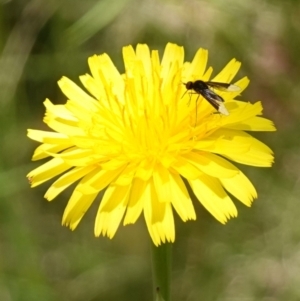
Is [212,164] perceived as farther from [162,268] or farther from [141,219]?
[141,219]

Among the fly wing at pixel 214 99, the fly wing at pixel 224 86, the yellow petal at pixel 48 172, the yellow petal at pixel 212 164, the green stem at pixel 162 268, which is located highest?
the fly wing at pixel 224 86

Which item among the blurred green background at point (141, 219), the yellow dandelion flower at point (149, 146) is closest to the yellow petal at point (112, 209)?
the yellow dandelion flower at point (149, 146)

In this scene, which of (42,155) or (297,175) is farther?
(297,175)

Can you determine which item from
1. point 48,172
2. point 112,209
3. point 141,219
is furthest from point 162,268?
point 141,219

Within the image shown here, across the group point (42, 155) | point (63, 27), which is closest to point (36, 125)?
point (63, 27)

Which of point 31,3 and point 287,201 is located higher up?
point 31,3

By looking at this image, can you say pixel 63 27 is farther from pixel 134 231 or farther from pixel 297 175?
pixel 297 175

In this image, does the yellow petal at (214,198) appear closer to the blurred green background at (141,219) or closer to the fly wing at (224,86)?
the fly wing at (224,86)
